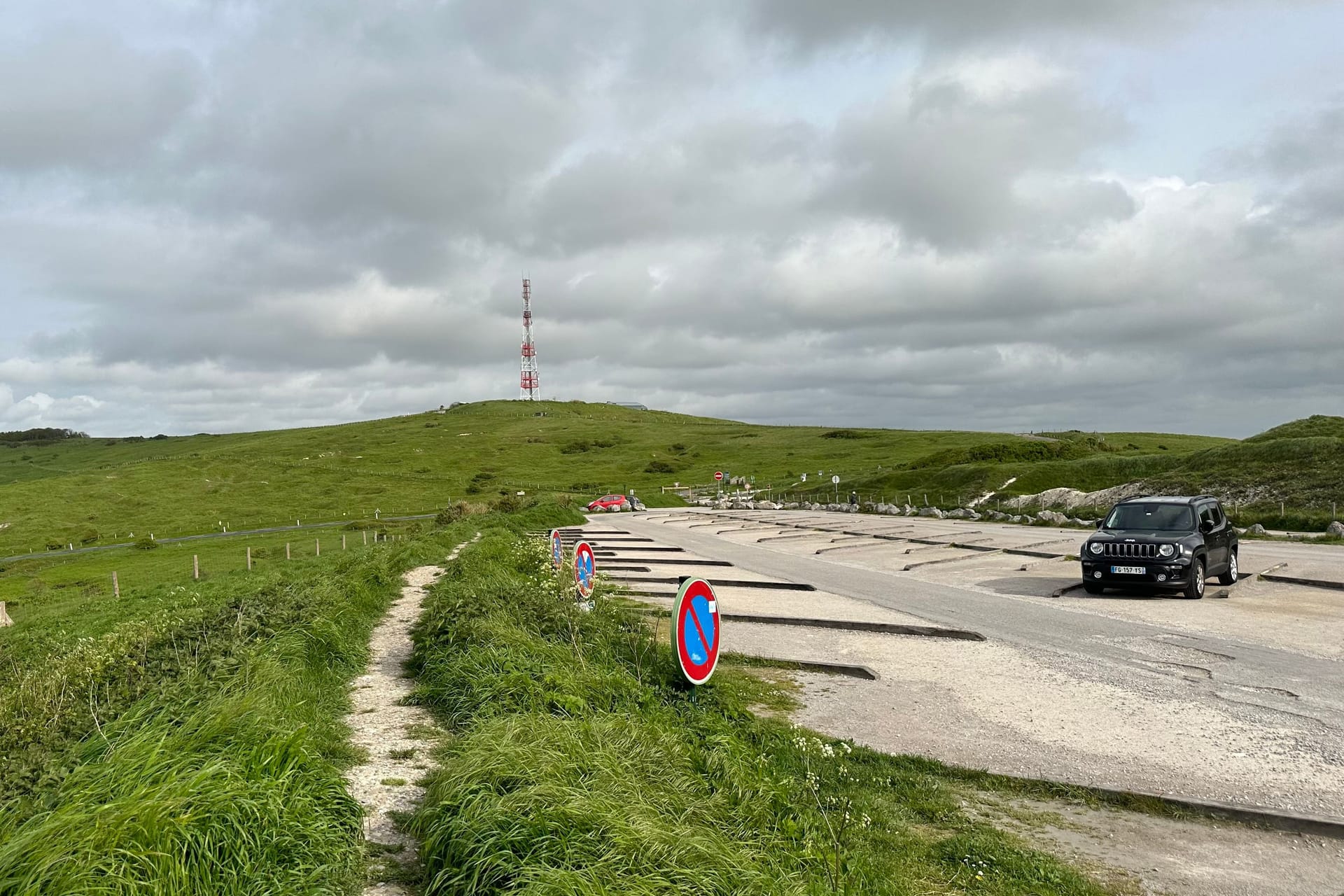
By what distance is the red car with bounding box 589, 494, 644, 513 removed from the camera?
66375 mm

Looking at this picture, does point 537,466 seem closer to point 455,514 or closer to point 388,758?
point 455,514

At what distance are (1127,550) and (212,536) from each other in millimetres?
64737

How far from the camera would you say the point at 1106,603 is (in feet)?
53.9

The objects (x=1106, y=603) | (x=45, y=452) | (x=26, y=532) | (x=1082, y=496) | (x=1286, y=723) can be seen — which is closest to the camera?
(x=1286, y=723)

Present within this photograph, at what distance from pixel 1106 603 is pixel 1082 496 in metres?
30.4

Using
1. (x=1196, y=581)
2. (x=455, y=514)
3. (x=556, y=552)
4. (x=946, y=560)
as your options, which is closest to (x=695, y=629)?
(x=556, y=552)

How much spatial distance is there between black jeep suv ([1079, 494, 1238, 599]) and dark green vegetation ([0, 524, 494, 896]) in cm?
1551

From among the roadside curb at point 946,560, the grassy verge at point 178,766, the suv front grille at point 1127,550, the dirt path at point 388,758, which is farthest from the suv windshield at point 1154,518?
the grassy verge at point 178,766

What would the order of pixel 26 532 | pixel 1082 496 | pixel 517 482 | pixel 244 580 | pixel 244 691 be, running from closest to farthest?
pixel 244 691
pixel 244 580
pixel 1082 496
pixel 26 532
pixel 517 482

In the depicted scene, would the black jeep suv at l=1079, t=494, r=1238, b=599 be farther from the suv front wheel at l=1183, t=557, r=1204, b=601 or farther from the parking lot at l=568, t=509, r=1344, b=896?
the parking lot at l=568, t=509, r=1344, b=896

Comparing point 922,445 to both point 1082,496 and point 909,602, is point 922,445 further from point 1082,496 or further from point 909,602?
point 909,602

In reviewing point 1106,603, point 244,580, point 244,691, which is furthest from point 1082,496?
point 244,691

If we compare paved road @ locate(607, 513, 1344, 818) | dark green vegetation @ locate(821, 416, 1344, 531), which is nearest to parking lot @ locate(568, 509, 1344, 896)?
paved road @ locate(607, 513, 1344, 818)

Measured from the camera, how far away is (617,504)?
222ft
